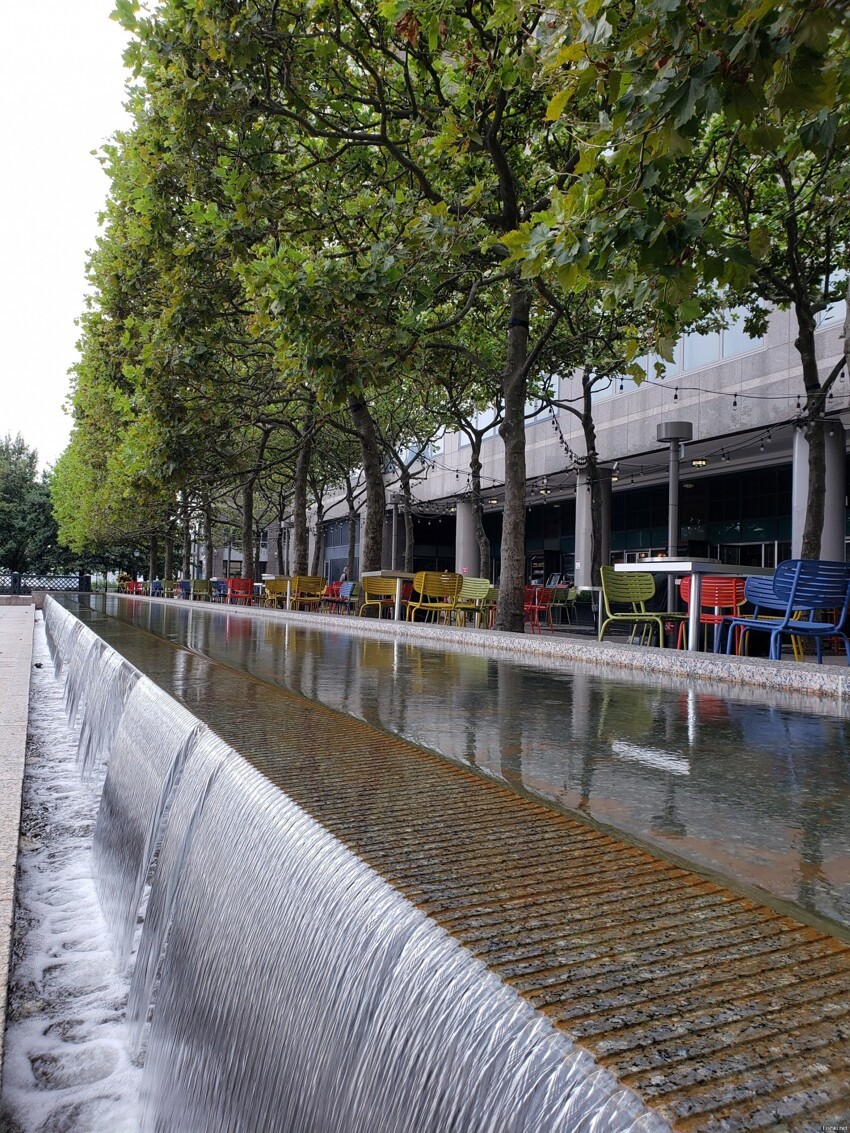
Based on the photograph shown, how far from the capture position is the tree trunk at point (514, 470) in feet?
37.1

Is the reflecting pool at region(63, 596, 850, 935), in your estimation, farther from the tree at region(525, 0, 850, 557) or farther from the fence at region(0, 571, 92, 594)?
the fence at region(0, 571, 92, 594)

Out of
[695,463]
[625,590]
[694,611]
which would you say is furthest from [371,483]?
[695,463]

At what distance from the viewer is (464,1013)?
119cm

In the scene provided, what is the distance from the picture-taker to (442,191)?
12.3m

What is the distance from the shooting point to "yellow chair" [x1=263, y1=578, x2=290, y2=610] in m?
21.1

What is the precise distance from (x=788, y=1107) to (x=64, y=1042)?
2676 millimetres

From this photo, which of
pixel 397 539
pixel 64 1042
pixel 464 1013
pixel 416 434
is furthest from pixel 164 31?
pixel 397 539

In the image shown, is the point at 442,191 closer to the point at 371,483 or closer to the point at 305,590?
the point at 371,483

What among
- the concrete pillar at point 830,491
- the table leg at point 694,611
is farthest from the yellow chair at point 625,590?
the concrete pillar at point 830,491

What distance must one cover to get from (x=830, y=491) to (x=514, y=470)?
11008mm

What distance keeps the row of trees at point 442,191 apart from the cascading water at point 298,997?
10.1ft

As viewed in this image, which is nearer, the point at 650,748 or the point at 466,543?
the point at 650,748

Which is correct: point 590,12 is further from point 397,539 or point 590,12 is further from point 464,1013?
point 397,539

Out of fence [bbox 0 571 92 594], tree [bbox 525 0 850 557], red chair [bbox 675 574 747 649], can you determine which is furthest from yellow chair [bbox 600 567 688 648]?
fence [bbox 0 571 92 594]
